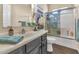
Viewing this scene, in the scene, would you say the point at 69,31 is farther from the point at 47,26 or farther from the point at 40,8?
the point at 40,8

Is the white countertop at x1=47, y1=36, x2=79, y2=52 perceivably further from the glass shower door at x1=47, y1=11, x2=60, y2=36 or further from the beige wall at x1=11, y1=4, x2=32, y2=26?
the beige wall at x1=11, y1=4, x2=32, y2=26

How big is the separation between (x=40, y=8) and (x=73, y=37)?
421mm

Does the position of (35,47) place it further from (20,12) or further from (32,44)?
(20,12)

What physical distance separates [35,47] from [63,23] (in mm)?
393

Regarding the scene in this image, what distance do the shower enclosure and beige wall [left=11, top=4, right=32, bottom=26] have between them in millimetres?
191

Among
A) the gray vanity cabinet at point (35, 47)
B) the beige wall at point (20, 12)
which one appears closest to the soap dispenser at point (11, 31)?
the beige wall at point (20, 12)

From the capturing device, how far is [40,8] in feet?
4.14

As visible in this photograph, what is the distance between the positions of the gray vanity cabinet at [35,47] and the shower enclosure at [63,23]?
0.12 m

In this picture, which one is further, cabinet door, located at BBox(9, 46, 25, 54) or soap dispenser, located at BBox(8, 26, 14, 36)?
soap dispenser, located at BBox(8, 26, 14, 36)

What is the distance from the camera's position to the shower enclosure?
4.07 feet

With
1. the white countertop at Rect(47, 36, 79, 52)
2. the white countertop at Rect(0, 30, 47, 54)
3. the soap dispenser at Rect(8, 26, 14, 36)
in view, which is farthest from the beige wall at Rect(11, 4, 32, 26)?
the white countertop at Rect(47, 36, 79, 52)

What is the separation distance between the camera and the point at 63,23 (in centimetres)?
126
